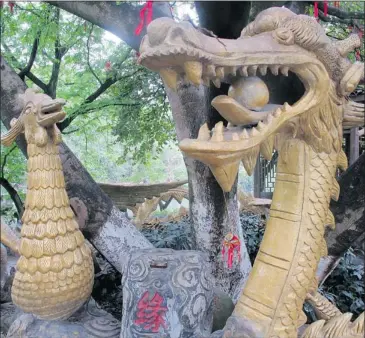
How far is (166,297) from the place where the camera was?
1.26 metres

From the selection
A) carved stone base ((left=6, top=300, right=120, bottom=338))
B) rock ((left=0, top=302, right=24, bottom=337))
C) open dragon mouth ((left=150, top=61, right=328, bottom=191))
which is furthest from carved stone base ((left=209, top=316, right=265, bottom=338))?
rock ((left=0, top=302, right=24, bottom=337))

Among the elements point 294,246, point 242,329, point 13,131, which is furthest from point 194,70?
point 13,131

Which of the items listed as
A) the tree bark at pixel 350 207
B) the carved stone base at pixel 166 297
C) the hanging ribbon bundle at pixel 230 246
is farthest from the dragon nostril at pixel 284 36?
the hanging ribbon bundle at pixel 230 246

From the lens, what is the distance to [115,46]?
204 inches

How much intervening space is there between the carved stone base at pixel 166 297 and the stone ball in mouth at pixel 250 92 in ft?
1.93

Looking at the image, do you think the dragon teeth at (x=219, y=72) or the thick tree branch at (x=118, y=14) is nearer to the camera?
the dragon teeth at (x=219, y=72)

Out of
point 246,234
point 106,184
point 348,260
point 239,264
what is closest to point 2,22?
point 106,184

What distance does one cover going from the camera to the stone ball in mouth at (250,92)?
98 centimetres

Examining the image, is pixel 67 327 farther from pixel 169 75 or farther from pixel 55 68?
pixel 55 68

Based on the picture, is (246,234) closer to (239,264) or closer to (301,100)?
(239,264)

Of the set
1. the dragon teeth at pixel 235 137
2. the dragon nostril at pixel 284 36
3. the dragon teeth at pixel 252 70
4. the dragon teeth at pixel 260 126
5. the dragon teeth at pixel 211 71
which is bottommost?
the dragon teeth at pixel 235 137

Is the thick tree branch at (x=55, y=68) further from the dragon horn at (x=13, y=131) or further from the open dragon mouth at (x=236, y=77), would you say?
Answer: the open dragon mouth at (x=236, y=77)

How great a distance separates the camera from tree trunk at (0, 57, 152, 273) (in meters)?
2.09

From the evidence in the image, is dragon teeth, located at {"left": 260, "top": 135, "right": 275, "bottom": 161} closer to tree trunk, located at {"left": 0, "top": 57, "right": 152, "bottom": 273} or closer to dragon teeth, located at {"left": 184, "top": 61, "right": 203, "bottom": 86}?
dragon teeth, located at {"left": 184, "top": 61, "right": 203, "bottom": 86}
